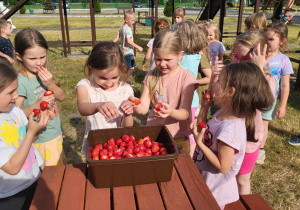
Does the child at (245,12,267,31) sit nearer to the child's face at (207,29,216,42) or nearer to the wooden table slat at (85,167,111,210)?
the child's face at (207,29,216,42)

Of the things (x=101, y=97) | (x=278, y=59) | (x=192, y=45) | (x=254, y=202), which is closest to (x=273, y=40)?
(x=278, y=59)

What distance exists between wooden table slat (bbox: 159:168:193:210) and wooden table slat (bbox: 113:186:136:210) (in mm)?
184

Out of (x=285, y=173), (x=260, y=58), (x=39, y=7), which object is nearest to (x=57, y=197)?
(x=260, y=58)

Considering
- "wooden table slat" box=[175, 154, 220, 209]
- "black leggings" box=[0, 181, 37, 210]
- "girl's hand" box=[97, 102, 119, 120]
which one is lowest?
"black leggings" box=[0, 181, 37, 210]

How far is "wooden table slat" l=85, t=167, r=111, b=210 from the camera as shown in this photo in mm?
1459

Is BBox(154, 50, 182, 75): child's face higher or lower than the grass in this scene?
higher

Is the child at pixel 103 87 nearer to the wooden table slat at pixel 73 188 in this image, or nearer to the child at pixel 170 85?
the child at pixel 170 85

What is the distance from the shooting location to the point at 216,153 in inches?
75.5

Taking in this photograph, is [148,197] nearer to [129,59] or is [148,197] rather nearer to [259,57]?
[259,57]

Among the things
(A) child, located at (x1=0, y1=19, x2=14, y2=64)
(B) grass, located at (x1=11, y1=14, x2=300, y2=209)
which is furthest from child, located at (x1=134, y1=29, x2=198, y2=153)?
(A) child, located at (x1=0, y1=19, x2=14, y2=64)

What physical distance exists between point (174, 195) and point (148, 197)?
0.15m

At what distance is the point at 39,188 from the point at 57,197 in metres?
0.16

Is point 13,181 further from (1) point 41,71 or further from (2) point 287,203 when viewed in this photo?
(2) point 287,203

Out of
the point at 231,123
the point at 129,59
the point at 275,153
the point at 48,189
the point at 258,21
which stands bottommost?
the point at 275,153
